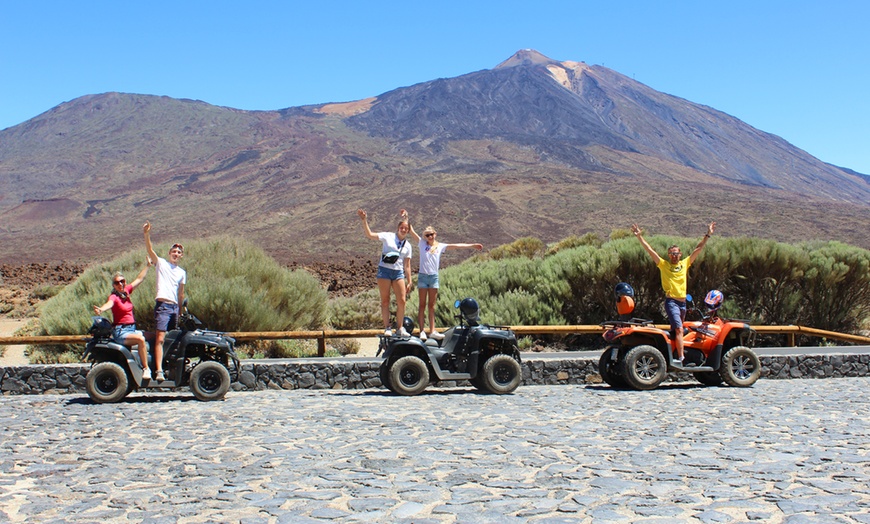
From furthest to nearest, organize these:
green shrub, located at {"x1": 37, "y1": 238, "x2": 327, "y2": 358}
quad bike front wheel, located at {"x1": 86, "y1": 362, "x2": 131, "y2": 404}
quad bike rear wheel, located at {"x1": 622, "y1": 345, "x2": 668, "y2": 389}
Result: green shrub, located at {"x1": 37, "y1": 238, "x2": 327, "y2": 358} → quad bike rear wheel, located at {"x1": 622, "y1": 345, "x2": 668, "y2": 389} → quad bike front wheel, located at {"x1": 86, "y1": 362, "x2": 131, "y2": 404}

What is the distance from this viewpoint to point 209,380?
34.1ft

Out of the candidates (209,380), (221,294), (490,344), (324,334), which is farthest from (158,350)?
(221,294)

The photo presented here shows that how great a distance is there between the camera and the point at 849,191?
624 ft

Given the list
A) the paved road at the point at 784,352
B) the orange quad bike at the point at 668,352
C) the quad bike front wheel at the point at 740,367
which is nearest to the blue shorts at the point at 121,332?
the paved road at the point at 784,352

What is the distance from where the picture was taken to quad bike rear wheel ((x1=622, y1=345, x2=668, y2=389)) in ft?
36.3

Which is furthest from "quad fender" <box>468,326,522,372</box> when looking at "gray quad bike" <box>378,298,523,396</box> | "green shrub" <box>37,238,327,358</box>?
"green shrub" <box>37,238,327,358</box>

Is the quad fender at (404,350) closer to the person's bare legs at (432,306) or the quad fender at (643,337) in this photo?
the person's bare legs at (432,306)

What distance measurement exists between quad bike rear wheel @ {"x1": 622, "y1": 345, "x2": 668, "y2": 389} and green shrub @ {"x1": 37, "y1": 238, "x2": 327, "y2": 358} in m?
6.68

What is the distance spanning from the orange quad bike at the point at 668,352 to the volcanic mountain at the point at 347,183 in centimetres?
5749

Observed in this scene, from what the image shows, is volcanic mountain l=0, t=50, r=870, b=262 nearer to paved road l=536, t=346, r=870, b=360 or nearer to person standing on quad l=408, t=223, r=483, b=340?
paved road l=536, t=346, r=870, b=360

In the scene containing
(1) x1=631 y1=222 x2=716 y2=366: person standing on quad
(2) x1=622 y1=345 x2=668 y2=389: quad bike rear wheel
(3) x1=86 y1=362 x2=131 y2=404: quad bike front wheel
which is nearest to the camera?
(3) x1=86 y1=362 x2=131 y2=404: quad bike front wheel

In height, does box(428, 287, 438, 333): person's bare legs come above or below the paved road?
above

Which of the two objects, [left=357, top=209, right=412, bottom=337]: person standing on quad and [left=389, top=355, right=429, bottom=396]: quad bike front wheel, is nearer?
[left=389, top=355, right=429, bottom=396]: quad bike front wheel

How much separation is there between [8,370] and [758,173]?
197m
